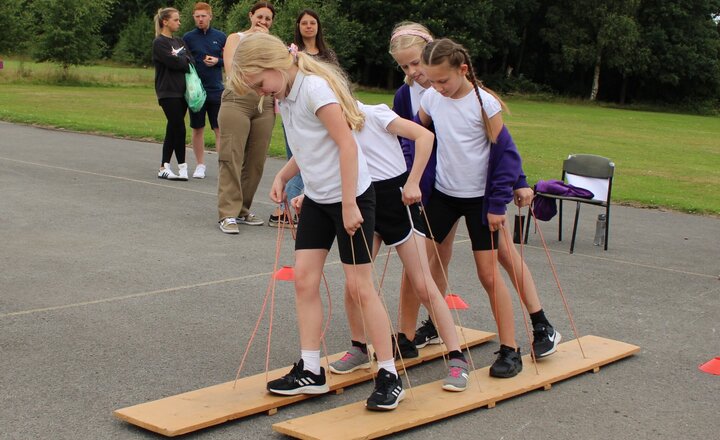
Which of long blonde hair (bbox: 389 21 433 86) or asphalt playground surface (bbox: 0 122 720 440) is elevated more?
long blonde hair (bbox: 389 21 433 86)

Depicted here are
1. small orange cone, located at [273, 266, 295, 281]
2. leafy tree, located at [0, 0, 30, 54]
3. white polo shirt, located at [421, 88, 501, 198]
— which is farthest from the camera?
leafy tree, located at [0, 0, 30, 54]

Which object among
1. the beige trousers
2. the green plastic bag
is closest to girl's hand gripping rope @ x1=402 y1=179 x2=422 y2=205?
the beige trousers

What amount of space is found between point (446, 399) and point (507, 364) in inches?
22.8

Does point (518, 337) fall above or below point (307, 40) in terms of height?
below

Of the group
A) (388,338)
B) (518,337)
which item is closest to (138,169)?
(518,337)

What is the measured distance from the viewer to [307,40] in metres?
9.20

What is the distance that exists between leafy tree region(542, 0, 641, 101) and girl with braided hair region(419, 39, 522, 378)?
61.8 metres

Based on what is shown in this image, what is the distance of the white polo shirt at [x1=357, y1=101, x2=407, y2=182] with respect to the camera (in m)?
4.86

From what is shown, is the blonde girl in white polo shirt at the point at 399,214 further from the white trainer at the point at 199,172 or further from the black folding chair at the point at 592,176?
the white trainer at the point at 199,172

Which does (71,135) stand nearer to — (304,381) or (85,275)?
(85,275)

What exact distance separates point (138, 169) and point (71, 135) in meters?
5.31

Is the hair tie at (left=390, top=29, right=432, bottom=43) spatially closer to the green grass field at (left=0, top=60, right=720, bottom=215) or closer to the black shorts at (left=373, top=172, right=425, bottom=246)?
the black shorts at (left=373, top=172, right=425, bottom=246)

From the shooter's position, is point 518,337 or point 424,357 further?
point 518,337

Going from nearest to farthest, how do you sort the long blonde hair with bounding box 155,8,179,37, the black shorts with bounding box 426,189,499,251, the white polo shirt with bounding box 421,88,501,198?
the white polo shirt with bounding box 421,88,501,198 < the black shorts with bounding box 426,189,499,251 < the long blonde hair with bounding box 155,8,179,37
